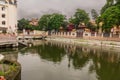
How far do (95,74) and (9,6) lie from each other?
61.1 m

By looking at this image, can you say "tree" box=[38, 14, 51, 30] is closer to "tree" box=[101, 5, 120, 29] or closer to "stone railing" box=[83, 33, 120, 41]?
"stone railing" box=[83, 33, 120, 41]

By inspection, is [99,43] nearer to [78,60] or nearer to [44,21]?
[78,60]

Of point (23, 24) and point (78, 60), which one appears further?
point (23, 24)

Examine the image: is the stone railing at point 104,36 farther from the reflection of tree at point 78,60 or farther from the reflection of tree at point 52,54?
the reflection of tree at point 78,60

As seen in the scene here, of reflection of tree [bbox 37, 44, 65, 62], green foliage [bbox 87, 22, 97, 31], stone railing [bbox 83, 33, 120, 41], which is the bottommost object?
reflection of tree [bbox 37, 44, 65, 62]

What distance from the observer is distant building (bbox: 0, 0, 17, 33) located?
75.9 m

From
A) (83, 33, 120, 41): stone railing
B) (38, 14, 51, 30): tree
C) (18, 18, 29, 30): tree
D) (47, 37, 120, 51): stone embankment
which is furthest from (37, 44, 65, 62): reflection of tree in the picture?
(18, 18, 29, 30): tree

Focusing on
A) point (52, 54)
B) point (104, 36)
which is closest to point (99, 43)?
point (104, 36)

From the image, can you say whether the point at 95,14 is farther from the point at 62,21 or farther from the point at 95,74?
the point at 95,74

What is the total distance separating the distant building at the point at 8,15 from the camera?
75.9 m

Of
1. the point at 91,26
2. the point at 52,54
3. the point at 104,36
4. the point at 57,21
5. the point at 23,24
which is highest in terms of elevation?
the point at 57,21

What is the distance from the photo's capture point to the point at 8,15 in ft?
254

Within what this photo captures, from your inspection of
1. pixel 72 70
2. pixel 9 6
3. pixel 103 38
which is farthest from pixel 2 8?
pixel 72 70

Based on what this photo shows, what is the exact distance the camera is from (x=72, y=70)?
24.4m
